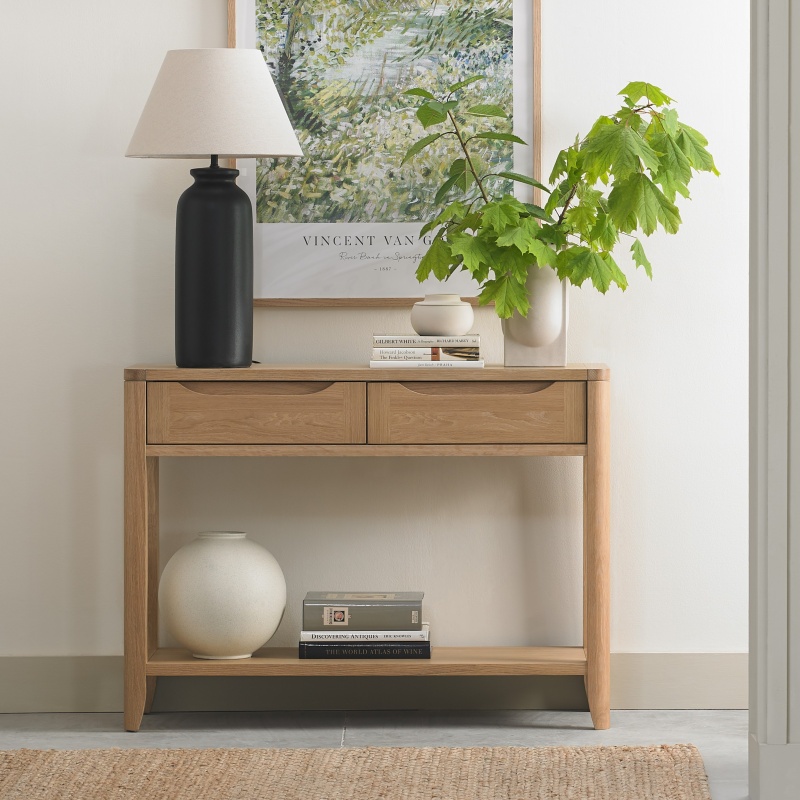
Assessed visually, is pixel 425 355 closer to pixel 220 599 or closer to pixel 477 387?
pixel 477 387

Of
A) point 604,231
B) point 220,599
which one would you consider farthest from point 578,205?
point 220,599

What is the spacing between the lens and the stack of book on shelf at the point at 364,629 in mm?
2430

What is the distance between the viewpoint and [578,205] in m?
2.42

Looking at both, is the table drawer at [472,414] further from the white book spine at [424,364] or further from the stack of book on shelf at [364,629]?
the stack of book on shelf at [364,629]

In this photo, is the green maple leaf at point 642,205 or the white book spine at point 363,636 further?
the white book spine at point 363,636

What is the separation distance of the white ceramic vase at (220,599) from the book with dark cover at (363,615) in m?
0.09

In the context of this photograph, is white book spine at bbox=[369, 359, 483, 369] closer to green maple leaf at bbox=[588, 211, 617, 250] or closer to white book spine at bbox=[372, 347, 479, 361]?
white book spine at bbox=[372, 347, 479, 361]

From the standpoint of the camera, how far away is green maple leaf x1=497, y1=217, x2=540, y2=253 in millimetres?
2291

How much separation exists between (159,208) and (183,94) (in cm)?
37

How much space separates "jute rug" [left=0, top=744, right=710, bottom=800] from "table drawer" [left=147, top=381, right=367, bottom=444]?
2.21 feet

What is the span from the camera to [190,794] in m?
2.05

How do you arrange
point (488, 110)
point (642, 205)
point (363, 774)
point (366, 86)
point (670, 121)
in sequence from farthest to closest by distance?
point (366, 86) < point (488, 110) < point (670, 121) < point (642, 205) < point (363, 774)

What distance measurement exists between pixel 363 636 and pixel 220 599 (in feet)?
1.09

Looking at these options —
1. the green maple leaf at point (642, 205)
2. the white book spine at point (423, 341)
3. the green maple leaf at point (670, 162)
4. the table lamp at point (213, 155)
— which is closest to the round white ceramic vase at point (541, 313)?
the white book spine at point (423, 341)
